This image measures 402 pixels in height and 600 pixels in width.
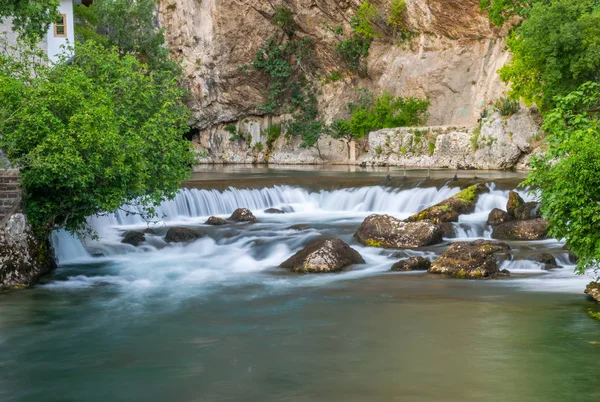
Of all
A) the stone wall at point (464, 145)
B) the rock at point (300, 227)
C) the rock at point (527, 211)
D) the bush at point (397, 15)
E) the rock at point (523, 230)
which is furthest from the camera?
the bush at point (397, 15)

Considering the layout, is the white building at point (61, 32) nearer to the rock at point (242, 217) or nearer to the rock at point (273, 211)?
the rock at point (273, 211)

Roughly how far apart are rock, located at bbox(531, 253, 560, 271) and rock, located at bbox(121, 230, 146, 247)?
10445 millimetres

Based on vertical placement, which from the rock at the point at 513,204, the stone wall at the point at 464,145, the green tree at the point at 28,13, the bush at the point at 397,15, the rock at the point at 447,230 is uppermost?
the bush at the point at 397,15

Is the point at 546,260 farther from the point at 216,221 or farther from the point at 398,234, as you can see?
the point at 216,221

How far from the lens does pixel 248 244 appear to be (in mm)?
20703

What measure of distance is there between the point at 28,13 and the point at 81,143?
10693mm

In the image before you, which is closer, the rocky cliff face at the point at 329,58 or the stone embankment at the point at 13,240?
the stone embankment at the point at 13,240

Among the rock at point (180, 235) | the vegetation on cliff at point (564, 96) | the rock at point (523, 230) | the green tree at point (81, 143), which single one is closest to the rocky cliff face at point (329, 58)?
the vegetation on cliff at point (564, 96)

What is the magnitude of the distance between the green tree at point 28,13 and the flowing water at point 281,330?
315 inches

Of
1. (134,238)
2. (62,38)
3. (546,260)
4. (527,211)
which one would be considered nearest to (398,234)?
(546,260)

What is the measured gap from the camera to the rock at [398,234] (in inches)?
770

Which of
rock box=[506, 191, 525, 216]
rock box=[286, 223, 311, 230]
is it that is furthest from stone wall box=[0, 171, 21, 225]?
rock box=[506, 191, 525, 216]

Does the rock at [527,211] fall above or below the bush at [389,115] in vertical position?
below

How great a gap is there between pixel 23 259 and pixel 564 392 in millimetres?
11089
